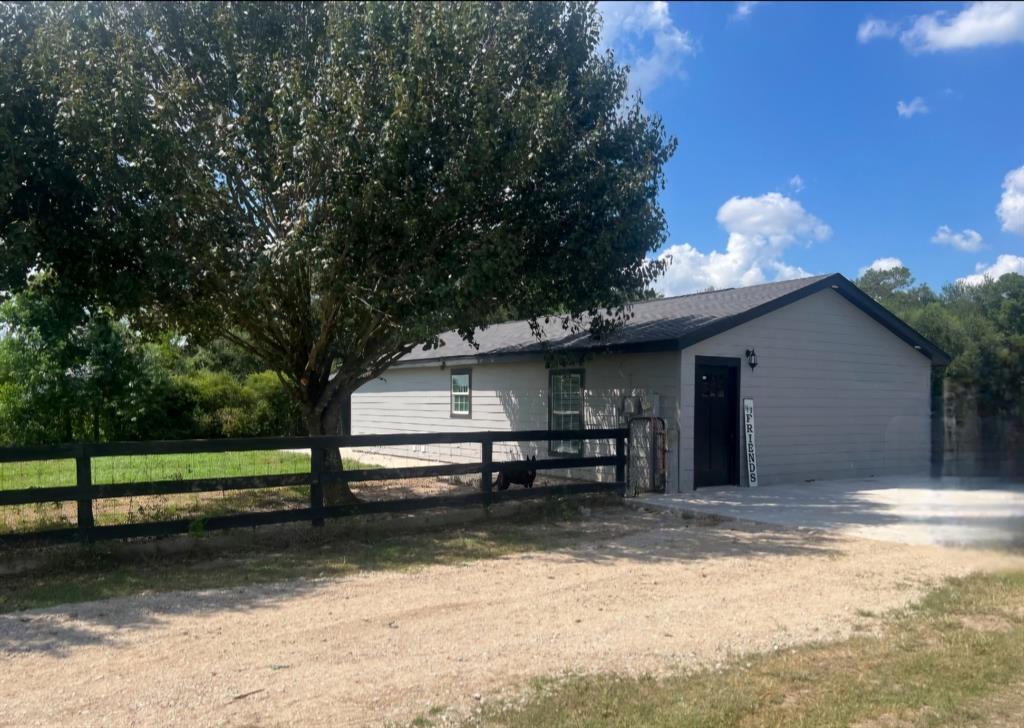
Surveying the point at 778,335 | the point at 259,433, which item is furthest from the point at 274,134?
the point at 259,433

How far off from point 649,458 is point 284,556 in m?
6.29

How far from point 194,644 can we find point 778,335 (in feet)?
38.0

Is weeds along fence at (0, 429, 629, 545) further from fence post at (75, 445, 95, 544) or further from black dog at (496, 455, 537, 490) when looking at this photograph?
black dog at (496, 455, 537, 490)

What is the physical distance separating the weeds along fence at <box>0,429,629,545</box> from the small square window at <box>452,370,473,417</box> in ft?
16.5

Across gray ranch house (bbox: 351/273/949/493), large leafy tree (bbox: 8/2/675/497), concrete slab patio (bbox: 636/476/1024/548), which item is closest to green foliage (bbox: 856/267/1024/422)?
concrete slab patio (bbox: 636/476/1024/548)

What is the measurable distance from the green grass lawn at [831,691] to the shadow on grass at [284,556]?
118 inches

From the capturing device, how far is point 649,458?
13.0 m

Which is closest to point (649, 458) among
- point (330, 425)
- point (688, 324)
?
point (688, 324)

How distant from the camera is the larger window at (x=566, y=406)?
603 inches

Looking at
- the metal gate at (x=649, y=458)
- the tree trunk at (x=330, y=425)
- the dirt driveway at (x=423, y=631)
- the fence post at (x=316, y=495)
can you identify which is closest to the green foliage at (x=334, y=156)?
the tree trunk at (x=330, y=425)

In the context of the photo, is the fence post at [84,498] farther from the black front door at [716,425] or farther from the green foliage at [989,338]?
the black front door at [716,425]

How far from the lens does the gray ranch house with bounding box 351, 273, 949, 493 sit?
1350 cm

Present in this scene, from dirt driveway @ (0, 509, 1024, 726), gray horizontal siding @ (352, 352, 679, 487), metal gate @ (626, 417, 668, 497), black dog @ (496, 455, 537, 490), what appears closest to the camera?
dirt driveway @ (0, 509, 1024, 726)

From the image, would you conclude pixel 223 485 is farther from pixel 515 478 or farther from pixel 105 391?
pixel 105 391
